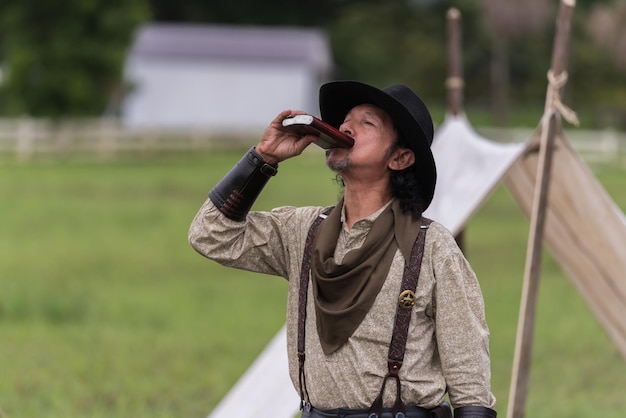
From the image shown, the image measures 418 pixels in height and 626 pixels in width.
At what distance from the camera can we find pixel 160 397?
708 centimetres

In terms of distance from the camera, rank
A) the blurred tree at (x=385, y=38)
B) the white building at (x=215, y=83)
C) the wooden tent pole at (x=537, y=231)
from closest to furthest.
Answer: the wooden tent pole at (x=537, y=231) → the white building at (x=215, y=83) → the blurred tree at (x=385, y=38)

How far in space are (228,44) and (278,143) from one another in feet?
135

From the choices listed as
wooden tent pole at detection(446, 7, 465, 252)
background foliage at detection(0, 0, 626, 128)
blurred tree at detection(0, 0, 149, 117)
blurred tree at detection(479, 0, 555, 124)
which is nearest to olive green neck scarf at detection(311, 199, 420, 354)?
wooden tent pole at detection(446, 7, 465, 252)

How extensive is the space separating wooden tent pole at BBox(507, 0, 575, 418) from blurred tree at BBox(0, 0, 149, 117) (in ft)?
92.9

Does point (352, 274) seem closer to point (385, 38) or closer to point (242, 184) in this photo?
point (242, 184)

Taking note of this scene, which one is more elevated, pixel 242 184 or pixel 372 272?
pixel 242 184

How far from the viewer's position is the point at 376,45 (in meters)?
52.3

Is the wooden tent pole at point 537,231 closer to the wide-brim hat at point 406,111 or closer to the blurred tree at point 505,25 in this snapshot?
the wide-brim hat at point 406,111

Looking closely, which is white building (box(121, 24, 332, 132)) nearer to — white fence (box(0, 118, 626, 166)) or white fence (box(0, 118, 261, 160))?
white fence (box(0, 118, 261, 160))

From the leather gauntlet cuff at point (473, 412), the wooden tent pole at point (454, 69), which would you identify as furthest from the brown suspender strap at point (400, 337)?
the wooden tent pole at point (454, 69)

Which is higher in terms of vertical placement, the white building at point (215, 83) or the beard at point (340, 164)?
the beard at point (340, 164)

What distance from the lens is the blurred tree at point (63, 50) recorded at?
32156 mm

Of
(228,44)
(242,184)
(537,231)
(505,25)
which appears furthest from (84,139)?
(242,184)

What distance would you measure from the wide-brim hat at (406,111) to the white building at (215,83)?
129ft
